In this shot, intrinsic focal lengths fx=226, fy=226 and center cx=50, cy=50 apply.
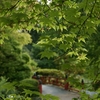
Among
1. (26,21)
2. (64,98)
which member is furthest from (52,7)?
(64,98)

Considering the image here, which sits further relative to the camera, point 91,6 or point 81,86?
point 81,86

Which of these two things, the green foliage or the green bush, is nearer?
the green bush

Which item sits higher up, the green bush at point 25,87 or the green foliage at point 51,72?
the green bush at point 25,87

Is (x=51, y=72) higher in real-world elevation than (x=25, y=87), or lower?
lower

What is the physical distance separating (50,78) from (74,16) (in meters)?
20.2

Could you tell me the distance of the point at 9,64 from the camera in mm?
14055

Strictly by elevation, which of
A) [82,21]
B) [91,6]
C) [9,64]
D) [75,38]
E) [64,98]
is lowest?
[64,98]

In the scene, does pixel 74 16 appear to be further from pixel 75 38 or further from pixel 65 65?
pixel 65 65

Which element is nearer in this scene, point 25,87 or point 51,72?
point 25,87

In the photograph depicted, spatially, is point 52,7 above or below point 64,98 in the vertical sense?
above

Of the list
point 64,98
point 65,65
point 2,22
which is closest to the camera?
point 2,22

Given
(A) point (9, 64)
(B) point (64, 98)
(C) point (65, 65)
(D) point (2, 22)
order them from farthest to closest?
(B) point (64, 98) → (A) point (9, 64) → (C) point (65, 65) → (D) point (2, 22)

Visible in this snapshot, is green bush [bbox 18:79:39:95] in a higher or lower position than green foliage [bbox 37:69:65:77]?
higher

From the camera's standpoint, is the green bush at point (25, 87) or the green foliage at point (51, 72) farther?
the green foliage at point (51, 72)
